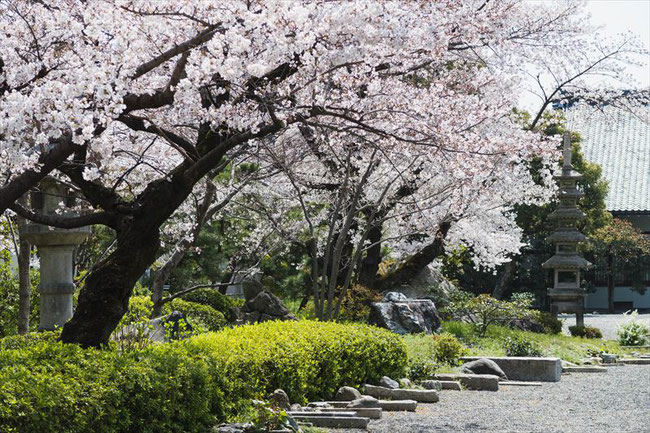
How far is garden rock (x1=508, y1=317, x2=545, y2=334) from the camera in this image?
60.6 feet

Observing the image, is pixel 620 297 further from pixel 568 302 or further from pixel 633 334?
pixel 633 334

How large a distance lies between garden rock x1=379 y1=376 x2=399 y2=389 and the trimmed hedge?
39 centimetres

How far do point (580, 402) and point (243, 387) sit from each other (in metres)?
4.86

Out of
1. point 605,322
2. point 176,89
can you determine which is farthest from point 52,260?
point 605,322

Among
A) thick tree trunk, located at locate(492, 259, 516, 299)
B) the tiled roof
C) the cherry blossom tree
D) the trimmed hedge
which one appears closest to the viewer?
the trimmed hedge

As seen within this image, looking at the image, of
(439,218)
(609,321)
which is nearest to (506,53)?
(439,218)

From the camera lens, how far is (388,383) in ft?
35.1

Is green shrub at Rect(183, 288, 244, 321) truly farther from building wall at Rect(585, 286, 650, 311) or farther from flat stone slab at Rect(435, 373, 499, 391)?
building wall at Rect(585, 286, 650, 311)

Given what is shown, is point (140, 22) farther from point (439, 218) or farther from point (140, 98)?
point (439, 218)

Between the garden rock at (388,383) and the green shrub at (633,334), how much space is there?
9769mm

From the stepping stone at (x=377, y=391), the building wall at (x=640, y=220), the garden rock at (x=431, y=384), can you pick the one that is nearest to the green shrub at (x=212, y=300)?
the garden rock at (x=431, y=384)

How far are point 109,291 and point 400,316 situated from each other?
29.1 feet

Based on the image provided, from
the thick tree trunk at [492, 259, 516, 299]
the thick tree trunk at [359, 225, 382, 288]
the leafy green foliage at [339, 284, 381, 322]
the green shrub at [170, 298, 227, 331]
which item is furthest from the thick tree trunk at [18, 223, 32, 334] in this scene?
the thick tree trunk at [492, 259, 516, 299]

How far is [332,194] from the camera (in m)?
15.9
